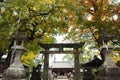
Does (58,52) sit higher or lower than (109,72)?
higher

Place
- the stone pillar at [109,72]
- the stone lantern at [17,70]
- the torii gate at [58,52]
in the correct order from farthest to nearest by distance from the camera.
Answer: the torii gate at [58,52], the stone lantern at [17,70], the stone pillar at [109,72]

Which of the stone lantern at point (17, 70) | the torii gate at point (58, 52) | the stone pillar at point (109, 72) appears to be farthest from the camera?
the torii gate at point (58, 52)

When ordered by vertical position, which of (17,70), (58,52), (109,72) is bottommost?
(109,72)

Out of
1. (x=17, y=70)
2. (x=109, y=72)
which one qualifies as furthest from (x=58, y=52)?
(x=109, y=72)

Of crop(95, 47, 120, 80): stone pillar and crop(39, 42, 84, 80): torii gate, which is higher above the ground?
crop(39, 42, 84, 80): torii gate

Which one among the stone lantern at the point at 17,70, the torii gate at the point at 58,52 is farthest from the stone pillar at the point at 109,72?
the stone lantern at the point at 17,70

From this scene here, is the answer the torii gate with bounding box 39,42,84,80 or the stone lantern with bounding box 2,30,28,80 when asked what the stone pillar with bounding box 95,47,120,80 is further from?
the stone lantern with bounding box 2,30,28,80

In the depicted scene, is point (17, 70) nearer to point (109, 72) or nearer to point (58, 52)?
point (58, 52)

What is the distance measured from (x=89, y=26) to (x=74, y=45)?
7.74 feet

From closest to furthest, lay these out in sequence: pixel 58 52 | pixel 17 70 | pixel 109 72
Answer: pixel 109 72
pixel 17 70
pixel 58 52

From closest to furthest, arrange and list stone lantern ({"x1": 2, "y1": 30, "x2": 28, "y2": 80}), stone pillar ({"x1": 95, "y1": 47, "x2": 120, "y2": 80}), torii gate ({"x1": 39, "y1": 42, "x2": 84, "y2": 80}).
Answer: stone pillar ({"x1": 95, "y1": 47, "x2": 120, "y2": 80}) < stone lantern ({"x1": 2, "y1": 30, "x2": 28, "y2": 80}) < torii gate ({"x1": 39, "y1": 42, "x2": 84, "y2": 80})

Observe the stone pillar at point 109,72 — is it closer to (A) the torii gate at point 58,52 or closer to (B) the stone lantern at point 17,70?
(A) the torii gate at point 58,52

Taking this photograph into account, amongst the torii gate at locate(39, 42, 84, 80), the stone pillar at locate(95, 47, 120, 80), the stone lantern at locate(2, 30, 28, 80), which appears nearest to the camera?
the stone pillar at locate(95, 47, 120, 80)

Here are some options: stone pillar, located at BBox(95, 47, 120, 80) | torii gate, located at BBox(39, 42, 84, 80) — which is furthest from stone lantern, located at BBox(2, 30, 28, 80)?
stone pillar, located at BBox(95, 47, 120, 80)
